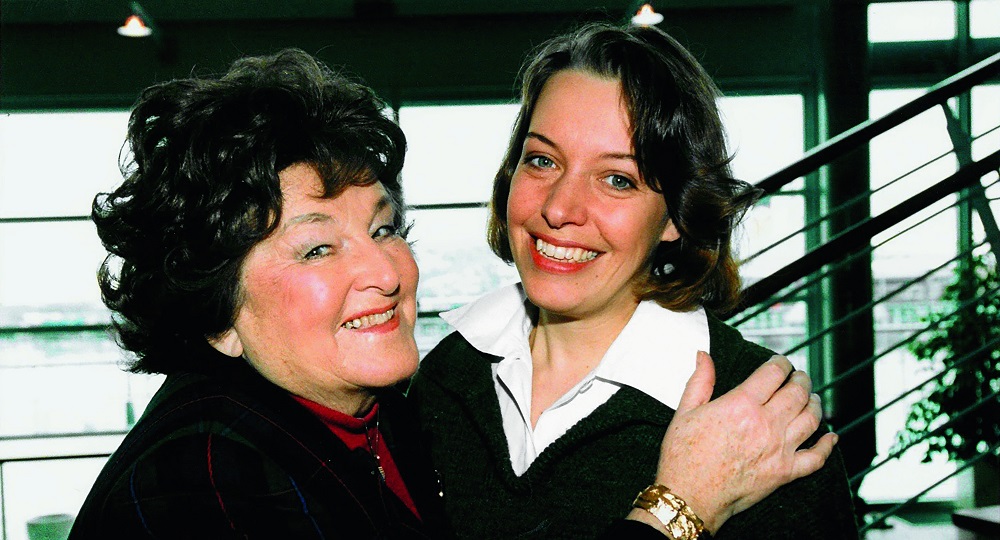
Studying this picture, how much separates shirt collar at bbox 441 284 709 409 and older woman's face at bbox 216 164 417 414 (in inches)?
14.7

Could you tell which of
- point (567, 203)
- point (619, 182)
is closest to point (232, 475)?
point (567, 203)

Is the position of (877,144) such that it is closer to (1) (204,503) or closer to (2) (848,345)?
(2) (848,345)

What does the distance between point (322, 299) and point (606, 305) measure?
0.60 meters

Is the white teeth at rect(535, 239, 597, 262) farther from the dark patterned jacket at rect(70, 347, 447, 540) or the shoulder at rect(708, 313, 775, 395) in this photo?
the dark patterned jacket at rect(70, 347, 447, 540)

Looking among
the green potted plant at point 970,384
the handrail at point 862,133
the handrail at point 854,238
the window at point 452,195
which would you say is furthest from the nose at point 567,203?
the window at point 452,195

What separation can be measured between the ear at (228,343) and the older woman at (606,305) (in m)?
0.49

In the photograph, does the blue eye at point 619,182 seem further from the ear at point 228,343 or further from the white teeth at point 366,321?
the ear at point 228,343

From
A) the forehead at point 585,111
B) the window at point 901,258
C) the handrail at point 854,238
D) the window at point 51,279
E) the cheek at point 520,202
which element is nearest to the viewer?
the forehead at point 585,111

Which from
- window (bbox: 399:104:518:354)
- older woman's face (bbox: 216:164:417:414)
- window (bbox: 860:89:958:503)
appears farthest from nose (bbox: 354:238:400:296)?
window (bbox: 860:89:958:503)

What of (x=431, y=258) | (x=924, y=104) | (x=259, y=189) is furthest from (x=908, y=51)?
(x=259, y=189)

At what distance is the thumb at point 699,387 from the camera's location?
1.44 metres

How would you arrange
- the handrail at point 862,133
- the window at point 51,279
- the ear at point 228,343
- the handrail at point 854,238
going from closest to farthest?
the ear at point 228,343, the handrail at point 854,238, the handrail at point 862,133, the window at point 51,279

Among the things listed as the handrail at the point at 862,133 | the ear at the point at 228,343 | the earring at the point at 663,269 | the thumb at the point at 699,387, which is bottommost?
the thumb at the point at 699,387

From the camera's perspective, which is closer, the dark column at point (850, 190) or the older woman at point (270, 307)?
the older woman at point (270, 307)
